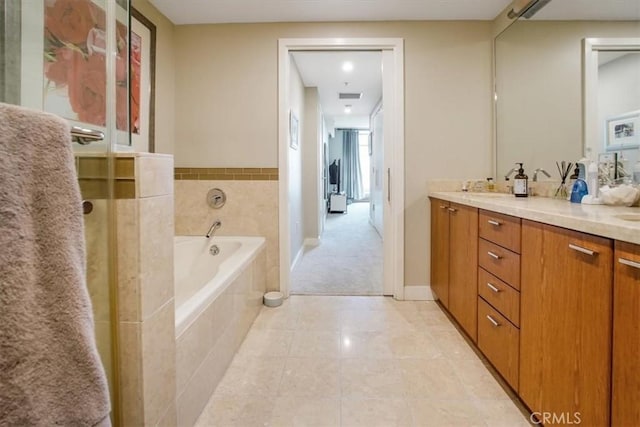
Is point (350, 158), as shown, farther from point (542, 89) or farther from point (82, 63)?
point (82, 63)

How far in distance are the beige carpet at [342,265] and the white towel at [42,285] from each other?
2484mm

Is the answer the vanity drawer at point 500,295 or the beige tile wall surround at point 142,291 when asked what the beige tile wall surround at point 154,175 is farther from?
the vanity drawer at point 500,295

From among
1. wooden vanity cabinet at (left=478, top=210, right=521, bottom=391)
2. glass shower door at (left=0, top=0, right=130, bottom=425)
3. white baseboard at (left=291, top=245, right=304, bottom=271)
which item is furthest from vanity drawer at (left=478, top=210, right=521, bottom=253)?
white baseboard at (left=291, top=245, right=304, bottom=271)

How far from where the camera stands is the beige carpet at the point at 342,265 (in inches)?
128

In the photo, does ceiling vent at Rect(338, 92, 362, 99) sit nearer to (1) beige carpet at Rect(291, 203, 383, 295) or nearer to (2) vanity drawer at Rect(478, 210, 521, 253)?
(1) beige carpet at Rect(291, 203, 383, 295)

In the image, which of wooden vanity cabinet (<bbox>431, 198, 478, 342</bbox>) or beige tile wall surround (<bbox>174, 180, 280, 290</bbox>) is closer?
wooden vanity cabinet (<bbox>431, 198, 478, 342</bbox>)

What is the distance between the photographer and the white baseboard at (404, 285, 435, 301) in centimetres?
291

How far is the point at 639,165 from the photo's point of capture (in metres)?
1.62

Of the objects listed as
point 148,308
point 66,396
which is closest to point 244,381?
point 148,308

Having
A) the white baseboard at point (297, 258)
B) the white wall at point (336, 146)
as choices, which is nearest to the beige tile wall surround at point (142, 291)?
the white baseboard at point (297, 258)

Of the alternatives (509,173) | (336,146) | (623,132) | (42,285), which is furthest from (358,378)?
(336,146)

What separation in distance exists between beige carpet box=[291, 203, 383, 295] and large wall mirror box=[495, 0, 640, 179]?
1.57m

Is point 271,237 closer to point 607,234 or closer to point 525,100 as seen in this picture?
point 525,100

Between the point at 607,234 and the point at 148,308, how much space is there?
131 cm
